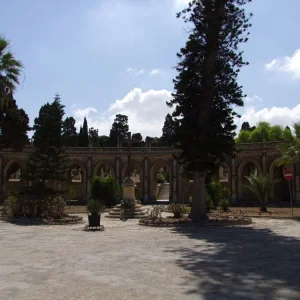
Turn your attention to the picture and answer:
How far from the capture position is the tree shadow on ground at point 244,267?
620 centimetres

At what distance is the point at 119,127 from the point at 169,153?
1309 inches

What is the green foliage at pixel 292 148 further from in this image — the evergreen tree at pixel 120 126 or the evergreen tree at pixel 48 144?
the evergreen tree at pixel 120 126

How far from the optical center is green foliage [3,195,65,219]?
858 inches

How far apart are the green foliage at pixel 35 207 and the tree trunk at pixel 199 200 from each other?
745 cm

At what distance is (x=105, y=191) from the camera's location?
116 ft

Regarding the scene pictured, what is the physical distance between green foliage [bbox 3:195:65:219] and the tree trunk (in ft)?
24.4

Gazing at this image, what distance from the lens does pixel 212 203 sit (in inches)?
1145

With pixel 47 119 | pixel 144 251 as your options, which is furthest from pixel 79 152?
pixel 144 251

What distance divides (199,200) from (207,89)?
5.70 m

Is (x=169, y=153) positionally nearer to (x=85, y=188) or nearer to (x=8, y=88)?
(x=85, y=188)

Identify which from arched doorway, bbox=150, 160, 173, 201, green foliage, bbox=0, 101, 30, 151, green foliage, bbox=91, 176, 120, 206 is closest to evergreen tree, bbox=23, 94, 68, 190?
green foliage, bbox=0, 101, 30, 151

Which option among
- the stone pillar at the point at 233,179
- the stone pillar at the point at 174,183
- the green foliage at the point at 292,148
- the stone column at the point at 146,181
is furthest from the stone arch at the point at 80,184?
the green foliage at the point at 292,148

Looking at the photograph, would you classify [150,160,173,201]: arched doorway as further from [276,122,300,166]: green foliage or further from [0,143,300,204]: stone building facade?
[276,122,300,166]: green foliage

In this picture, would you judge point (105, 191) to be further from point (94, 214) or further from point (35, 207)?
point (94, 214)
